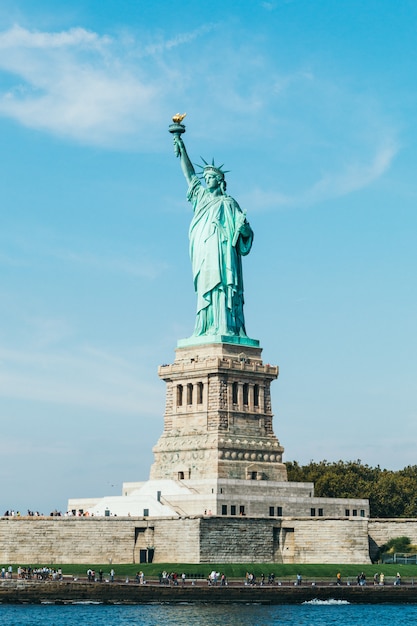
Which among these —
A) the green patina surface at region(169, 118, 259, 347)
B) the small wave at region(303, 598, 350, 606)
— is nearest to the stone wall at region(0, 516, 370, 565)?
the small wave at region(303, 598, 350, 606)

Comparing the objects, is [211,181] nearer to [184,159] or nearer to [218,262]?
[184,159]

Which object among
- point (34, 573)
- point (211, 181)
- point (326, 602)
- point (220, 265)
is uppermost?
point (211, 181)

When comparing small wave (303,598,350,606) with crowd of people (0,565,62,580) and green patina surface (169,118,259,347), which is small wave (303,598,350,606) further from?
green patina surface (169,118,259,347)

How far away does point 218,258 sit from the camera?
8975cm

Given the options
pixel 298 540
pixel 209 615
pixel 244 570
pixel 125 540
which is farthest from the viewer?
pixel 298 540

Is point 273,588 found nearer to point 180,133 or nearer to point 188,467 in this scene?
point 188,467

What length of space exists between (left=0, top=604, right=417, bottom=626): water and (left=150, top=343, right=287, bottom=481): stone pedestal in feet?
44.3

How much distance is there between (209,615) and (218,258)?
1095 inches

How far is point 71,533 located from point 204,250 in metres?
20.7

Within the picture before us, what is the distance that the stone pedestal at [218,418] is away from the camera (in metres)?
86.2

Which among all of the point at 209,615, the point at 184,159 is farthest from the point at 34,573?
the point at 184,159

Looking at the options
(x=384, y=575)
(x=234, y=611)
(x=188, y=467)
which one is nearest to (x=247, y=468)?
(x=188, y=467)

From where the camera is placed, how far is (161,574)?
76312 millimetres

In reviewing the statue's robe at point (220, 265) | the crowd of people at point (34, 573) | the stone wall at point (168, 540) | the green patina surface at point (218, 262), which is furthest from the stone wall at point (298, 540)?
the statue's robe at point (220, 265)
